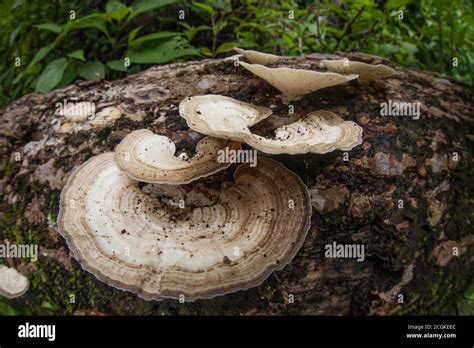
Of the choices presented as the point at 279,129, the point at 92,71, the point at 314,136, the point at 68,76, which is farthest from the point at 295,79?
the point at 68,76

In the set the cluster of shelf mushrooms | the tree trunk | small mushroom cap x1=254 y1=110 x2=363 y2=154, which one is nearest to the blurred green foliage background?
the tree trunk

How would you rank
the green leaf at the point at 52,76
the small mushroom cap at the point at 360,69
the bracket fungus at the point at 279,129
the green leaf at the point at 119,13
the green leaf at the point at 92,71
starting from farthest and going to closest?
the green leaf at the point at 92,71
the green leaf at the point at 119,13
the green leaf at the point at 52,76
the small mushroom cap at the point at 360,69
the bracket fungus at the point at 279,129

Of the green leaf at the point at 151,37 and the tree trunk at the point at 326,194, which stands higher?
the green leaf at the point at 151,37

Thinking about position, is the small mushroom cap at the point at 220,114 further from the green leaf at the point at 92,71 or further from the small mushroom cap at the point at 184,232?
the green leaf at the point at 92,71

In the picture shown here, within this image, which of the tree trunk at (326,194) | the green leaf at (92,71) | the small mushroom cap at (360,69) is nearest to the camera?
the tree trunk at (326,194)

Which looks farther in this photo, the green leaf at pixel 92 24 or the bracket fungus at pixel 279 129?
the green leaf at pixel 92 24

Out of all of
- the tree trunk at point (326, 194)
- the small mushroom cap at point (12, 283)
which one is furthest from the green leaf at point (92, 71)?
the small mushroom cap at point (12, 283)

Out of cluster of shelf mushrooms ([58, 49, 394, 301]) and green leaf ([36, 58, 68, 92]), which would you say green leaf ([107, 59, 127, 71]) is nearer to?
green leaf ([36, 58, 68, 92])
